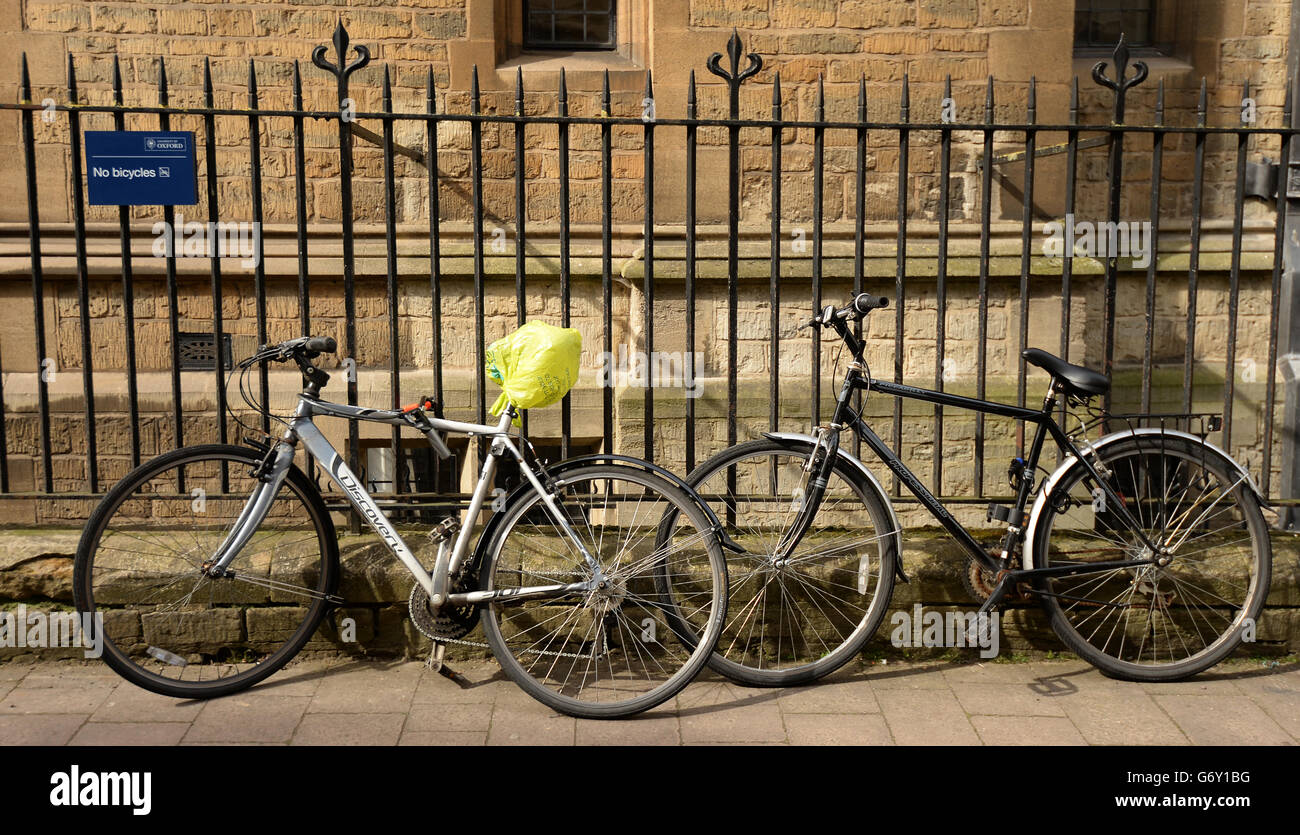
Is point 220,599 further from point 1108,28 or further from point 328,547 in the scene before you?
point 1108,28

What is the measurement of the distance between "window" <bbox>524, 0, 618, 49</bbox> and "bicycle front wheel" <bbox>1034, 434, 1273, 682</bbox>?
442 cm

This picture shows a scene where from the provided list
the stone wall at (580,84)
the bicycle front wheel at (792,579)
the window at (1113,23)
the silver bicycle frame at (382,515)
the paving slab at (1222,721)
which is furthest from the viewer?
the window at (1113,23)

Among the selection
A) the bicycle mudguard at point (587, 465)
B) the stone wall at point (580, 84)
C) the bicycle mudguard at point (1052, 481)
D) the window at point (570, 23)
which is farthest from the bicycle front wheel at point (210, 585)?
the window at point (570, 23)

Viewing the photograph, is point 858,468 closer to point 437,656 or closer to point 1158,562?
point 1158,562

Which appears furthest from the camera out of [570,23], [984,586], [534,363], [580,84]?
[570,23]

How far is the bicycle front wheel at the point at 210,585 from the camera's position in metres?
Answer: 4.04

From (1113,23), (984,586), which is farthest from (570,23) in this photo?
(984,586)

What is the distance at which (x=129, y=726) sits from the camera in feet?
12.2

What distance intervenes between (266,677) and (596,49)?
4.67 metres

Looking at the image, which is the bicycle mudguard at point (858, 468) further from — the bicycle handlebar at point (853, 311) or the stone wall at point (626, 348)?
the stone wall at point (626, 348)

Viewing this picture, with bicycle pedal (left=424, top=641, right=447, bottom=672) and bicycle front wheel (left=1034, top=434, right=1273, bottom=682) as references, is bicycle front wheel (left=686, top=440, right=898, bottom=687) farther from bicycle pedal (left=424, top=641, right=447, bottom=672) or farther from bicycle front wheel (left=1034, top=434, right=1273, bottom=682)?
bicycle pedal (left=424, top=641, right=447, bottom=672)

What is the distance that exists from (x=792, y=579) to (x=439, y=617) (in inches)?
50.5

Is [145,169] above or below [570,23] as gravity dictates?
below

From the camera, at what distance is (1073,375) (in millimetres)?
3953
